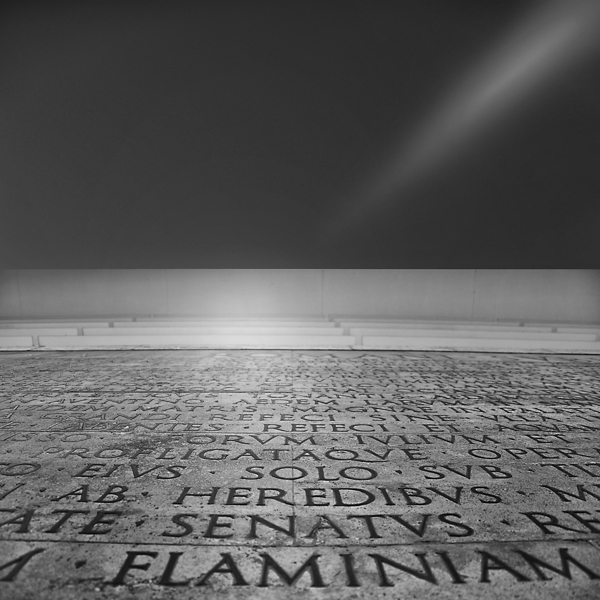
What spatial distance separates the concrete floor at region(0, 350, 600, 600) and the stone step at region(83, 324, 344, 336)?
3029 mm

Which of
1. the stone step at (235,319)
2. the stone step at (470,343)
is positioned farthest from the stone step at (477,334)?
the stone step at (235,319)

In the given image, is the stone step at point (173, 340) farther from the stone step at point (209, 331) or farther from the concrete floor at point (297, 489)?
the concrete floor at point (297, 489)

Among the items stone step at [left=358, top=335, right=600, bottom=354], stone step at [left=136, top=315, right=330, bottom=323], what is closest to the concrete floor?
stone step at [left=358, top=335, right=600, bottom=354]

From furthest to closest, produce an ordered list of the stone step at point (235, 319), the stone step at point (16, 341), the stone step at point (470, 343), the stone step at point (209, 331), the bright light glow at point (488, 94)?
the stone step at point (235, 319) < the stone step at point (209, 331) < the stone step at point (16, 341) < the stone step at point (470, 343) < the bright light glow at point (488, 94)

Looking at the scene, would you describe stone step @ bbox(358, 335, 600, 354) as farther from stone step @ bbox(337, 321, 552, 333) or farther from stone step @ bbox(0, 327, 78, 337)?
stone step @ bbox(0, 327, 78, 337)

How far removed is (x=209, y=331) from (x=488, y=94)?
540cm

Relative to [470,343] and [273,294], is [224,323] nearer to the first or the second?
[273,294]

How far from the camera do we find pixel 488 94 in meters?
5.54

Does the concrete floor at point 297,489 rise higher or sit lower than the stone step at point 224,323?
lower

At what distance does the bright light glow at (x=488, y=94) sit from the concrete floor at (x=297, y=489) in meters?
2.85

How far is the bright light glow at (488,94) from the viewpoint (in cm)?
545

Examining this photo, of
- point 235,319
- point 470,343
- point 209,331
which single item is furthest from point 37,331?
point 470,343

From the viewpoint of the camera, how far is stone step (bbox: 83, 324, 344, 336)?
7.03m

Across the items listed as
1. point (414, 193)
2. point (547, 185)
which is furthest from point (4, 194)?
point (547, 185)
